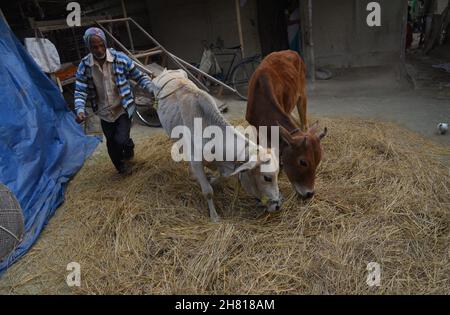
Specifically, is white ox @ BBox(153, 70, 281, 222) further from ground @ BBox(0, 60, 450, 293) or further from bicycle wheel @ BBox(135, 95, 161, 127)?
bicycle wheel @ BBox(135, 95, 161, 127)

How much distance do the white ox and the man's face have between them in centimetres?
79

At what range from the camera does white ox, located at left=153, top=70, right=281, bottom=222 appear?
2.92 metres

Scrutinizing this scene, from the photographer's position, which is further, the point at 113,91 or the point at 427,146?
the point at 427,146

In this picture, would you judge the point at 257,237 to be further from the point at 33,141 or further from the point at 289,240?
the point at 33,141

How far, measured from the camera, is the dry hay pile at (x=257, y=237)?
→ 266 centimetres

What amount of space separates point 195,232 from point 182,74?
6.28 feet

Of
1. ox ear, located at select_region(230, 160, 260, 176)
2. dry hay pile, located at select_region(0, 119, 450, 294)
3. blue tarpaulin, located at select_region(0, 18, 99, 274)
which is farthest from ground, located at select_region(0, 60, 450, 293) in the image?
ox ear, located at select_region(230, 160, 260, 176)

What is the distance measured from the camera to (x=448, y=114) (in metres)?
5.61

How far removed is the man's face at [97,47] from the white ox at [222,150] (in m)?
0.79

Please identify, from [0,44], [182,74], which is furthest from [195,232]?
[0,44]

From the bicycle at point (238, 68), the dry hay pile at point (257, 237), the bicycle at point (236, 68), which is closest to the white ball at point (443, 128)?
the dry hay pile at point (257, 237)

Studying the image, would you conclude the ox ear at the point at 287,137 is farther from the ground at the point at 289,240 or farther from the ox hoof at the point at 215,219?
the ox hoof at the point at 215,219
